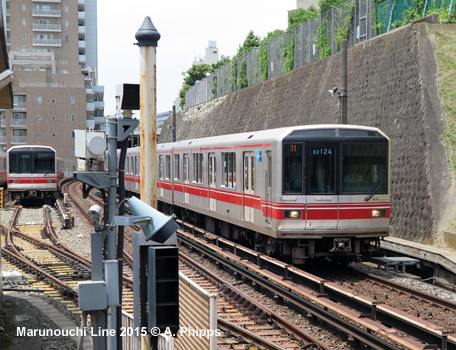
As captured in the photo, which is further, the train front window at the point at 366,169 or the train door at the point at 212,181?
the train door at the point at 212,181

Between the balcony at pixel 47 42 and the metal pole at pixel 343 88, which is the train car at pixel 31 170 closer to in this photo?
the metal pole at pixel 343 88

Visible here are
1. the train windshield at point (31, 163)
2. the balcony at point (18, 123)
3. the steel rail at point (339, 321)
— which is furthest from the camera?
the balcony at point (18, 123)

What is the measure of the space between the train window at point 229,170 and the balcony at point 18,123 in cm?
6493

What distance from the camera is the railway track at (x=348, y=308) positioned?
8.50 m

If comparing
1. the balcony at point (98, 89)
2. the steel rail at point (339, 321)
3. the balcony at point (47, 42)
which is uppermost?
the balcony at point (47, 42)

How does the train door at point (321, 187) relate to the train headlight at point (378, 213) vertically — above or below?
above

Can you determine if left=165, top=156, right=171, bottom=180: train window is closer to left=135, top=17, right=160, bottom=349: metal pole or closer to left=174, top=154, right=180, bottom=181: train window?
left=174, top=154, right=180, bottom=181: train window

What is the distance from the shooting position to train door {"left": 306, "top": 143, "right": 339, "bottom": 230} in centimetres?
1314

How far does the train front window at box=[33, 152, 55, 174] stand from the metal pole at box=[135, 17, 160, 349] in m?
25.9

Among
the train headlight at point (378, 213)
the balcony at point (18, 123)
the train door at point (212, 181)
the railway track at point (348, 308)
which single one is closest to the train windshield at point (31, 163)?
the train door at point (212, 181)

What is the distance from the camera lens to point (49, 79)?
81.4m

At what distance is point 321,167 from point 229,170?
405cm

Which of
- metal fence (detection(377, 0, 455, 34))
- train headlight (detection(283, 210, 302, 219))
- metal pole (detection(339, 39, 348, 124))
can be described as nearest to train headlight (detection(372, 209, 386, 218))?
train headlight (detection(283, 210, 302, 219))

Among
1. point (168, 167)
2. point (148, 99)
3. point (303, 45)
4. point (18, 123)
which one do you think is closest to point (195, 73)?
point (18, 123)
